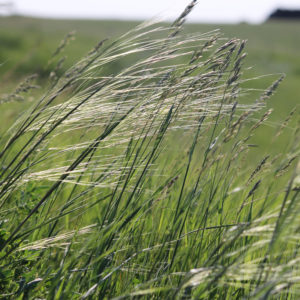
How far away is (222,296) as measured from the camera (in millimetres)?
1374

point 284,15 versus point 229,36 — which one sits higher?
point 229,36

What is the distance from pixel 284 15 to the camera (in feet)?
207

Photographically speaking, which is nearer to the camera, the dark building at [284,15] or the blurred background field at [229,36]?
the blurred background field at [229,36]

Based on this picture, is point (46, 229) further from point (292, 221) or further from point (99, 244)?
point (292, 221)

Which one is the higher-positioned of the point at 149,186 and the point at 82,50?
the point at 149,186

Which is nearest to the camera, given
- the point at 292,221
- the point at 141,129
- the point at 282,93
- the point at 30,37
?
the point at 292,221

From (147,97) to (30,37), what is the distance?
24.8 metres

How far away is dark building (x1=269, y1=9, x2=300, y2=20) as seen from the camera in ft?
204

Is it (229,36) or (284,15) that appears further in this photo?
(284,15)

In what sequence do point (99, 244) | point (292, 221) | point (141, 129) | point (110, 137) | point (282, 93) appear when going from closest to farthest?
point (292, 221)
point (99, 244)
point (110, 137)
point (141, 129)
point (282, 93)

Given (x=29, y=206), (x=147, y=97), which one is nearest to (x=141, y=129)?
(x=147, y=97)

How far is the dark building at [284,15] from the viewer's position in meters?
62.2

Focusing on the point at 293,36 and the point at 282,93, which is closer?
the point at 282,93

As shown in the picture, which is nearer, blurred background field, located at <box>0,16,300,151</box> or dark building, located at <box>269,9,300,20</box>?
blurred background field, located at <box>0,16,300,151</box>
